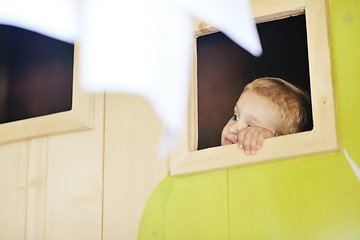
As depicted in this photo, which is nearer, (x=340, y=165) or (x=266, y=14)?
(x=340, y=165)

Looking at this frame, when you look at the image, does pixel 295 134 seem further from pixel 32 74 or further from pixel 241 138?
pixel 32 74

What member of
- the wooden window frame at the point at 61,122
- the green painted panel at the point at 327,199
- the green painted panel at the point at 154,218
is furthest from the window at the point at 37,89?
the green painted panel at the point at 327,199

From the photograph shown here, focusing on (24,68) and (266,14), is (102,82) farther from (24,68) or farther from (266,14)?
(266,14)

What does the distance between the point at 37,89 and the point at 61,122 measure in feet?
0.42

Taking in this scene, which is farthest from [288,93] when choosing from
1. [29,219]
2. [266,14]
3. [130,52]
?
[29,219]

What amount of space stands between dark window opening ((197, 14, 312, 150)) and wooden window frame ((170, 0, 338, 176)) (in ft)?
0.16

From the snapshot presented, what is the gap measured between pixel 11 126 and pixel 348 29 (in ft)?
2.17

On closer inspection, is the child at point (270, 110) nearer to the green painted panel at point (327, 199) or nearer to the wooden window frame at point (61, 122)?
the green painted panel at point (327, 199)

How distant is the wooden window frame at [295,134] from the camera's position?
0.93m

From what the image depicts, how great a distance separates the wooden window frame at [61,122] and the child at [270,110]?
0.83 feet

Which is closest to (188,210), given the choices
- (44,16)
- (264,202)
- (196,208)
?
(196,208)

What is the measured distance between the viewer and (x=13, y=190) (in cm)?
123

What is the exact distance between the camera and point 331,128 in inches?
36.4

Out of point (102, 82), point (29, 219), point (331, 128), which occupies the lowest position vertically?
point (29, 219)
